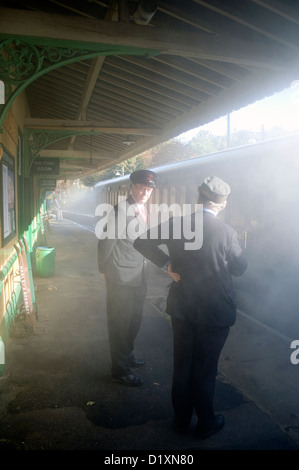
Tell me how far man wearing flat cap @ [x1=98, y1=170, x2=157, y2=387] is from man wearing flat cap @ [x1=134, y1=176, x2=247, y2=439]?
801 millimetres

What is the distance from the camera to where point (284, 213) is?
23.0 ft

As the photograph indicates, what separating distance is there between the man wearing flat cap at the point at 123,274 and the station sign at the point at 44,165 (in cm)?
548

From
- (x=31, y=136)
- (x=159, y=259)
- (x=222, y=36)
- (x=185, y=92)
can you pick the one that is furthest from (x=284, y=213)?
(x=31, y=136)

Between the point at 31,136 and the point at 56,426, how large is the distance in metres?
6.21

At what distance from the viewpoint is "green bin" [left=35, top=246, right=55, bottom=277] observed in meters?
8.45

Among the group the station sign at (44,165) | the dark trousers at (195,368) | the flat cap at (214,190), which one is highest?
the station sign at (44,165)

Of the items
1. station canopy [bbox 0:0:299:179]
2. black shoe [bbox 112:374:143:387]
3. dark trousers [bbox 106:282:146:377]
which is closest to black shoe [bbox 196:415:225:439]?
black shoe [bbox 112:374:143:387]

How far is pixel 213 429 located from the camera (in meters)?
2.89

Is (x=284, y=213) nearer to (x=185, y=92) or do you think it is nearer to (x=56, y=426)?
(x=185, y=92)

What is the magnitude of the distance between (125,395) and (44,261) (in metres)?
5.51

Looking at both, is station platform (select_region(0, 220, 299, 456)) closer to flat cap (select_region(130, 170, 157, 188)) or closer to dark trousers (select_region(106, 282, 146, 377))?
dark trousers (select_region(106, 282, 146, 377))

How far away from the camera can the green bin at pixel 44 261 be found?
8445 mm

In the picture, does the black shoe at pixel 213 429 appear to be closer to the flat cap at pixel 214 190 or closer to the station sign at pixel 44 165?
the flat cap at pixel 214 190
